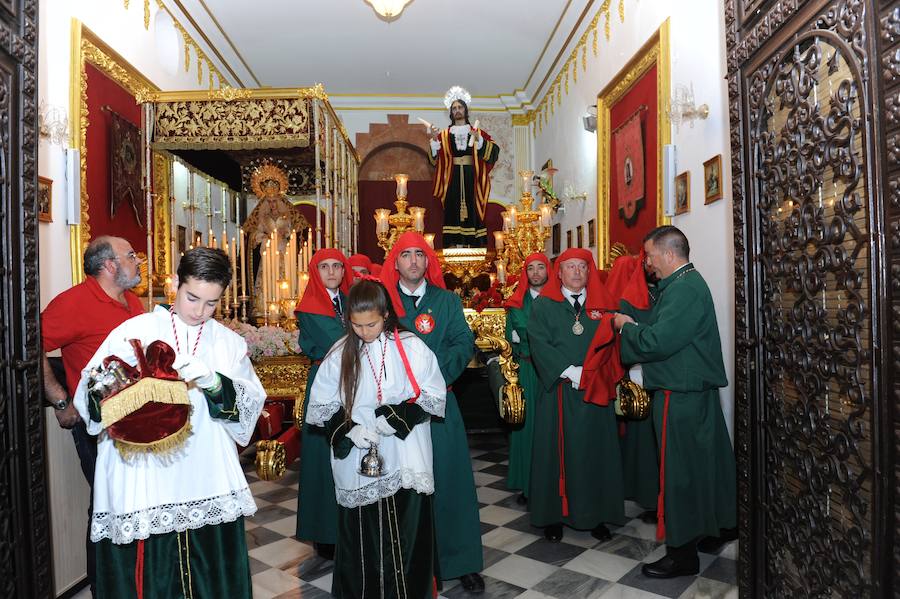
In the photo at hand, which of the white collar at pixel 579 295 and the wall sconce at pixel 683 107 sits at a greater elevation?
the wall sconce at pixel 683 107

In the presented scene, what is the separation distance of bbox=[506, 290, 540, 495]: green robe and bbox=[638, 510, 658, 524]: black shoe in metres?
0.87

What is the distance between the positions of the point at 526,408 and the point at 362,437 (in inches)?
101

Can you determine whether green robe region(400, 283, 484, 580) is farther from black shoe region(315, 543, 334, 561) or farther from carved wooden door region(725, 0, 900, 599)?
carved wooden door region(725, 0, 900, 599)

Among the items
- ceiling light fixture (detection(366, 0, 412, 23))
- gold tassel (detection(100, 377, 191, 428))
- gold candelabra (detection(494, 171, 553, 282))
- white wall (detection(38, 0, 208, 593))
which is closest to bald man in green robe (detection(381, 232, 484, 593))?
gold tassel (detection(100, 377, 191, 428))

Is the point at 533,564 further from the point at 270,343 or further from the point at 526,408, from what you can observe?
the point at 270,343

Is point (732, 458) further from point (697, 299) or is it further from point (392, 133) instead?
point (392, 133)

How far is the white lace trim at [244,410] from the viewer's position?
2385mm

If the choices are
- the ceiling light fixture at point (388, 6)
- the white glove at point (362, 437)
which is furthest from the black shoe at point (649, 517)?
the ceiling light fixture at point (388, 6)

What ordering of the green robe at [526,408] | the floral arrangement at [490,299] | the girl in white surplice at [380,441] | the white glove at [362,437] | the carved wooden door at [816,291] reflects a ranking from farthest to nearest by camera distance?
1. the floral arrangement at [490,299]
2. the green robe at [526,408]
3. the girl in white surplice at [380,441]
4. the white glove at [362,437]
5. the carved wooden door at [816,291]

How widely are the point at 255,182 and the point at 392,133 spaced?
12.7ft

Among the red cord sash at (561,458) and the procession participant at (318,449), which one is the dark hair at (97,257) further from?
the red cord sash at (561,458)

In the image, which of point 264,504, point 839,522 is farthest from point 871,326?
point 264,504

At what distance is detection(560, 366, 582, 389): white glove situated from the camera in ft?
13.4

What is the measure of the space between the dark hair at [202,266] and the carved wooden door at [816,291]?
2.16 meters
